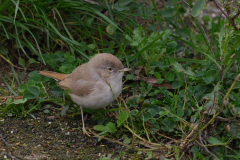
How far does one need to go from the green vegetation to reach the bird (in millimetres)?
222

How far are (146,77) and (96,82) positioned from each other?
3.19 ft

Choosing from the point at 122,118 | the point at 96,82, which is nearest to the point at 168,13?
the point at 96,82

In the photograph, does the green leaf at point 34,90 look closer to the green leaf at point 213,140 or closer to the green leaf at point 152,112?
the green leaf at point 152,112

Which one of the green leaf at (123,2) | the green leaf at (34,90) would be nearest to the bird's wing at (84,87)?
the green leaf at (34,90)

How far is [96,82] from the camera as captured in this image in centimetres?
429

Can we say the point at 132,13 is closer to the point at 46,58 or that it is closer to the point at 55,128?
the point at 46,58

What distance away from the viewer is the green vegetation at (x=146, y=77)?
3.55 metres

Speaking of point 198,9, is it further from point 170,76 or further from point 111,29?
point 111,29

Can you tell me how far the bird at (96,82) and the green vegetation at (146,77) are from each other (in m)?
0.22

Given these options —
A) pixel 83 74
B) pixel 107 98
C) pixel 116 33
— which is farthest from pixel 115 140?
pixel 116 33

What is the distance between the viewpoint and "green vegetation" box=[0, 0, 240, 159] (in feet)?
11.7

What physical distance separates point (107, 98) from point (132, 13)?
2.06 meters

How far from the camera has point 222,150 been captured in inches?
137

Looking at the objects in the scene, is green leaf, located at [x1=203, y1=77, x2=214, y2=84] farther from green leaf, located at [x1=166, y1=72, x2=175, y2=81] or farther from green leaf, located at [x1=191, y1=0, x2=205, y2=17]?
green leaf, located at [x1=191, y1=0, x2=205, y2=17]
